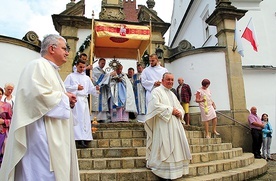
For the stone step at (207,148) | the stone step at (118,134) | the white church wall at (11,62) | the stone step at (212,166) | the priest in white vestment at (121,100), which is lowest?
the stone step at (212,166)

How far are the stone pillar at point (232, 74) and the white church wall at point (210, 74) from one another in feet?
0.72

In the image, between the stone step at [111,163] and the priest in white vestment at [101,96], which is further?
the priest in white vestment at [101,96]

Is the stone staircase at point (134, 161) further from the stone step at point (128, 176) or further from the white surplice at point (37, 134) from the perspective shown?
the white surplice at point (37, 134)

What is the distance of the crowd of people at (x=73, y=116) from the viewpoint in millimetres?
2254

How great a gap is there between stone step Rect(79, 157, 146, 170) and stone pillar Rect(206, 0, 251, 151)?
4792 millimetres

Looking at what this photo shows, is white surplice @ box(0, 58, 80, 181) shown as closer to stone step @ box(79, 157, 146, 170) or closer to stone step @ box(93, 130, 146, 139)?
stone step @ box(79, 157, 146, 170)

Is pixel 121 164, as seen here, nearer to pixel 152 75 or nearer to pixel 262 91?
pixel 152 75

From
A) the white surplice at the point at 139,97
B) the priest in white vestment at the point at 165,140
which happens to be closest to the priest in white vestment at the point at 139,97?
the white surplice at the point at 139,97

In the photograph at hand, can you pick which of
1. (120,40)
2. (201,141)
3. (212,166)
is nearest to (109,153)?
(212,166)

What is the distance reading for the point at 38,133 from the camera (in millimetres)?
2289

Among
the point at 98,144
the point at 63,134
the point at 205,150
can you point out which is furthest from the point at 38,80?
the point at 205,150

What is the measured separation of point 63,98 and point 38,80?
30cm

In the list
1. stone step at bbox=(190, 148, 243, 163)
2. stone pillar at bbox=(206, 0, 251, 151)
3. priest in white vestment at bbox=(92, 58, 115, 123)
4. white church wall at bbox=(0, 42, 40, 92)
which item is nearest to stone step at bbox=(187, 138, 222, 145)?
stone step at bbox=(190, 148, 243, 163)

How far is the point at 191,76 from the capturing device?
31.4 feet
